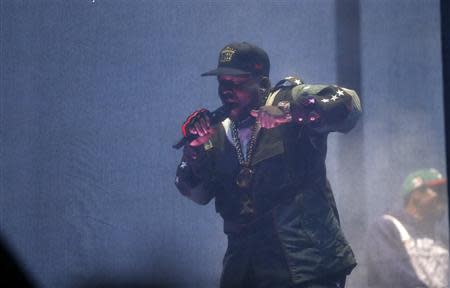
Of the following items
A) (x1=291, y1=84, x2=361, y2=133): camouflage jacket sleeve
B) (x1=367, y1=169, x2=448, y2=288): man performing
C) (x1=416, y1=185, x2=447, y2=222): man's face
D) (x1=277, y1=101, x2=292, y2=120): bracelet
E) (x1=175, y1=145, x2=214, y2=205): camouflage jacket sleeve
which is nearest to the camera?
(x1=291, y1=84, x2=361, y2=133): camouflage jacket sleeve

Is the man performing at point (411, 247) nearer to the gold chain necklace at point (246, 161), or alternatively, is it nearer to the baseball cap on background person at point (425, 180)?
the baseball cap on background person at point (425, 180)

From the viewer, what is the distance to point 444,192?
9.59 ft

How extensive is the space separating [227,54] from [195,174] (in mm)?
518

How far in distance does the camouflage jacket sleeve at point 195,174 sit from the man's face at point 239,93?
0.20 metres

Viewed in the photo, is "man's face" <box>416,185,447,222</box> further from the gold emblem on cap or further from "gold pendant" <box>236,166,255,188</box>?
the gold emblem on cap

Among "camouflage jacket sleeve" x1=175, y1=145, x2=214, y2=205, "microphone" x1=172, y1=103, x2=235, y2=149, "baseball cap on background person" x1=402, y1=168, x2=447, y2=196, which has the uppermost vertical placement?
"microphone" x1=172, y1=103, x2=235, y2=149

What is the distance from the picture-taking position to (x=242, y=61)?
2.63 meters

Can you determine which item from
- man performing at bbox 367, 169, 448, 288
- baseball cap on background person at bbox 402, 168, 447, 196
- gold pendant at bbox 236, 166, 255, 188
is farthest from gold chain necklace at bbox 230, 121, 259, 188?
baseball cap on background person at bbox 402, 168, 447, 196

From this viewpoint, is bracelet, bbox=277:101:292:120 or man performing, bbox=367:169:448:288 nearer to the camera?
bracelet, bbox=277:101:292:120

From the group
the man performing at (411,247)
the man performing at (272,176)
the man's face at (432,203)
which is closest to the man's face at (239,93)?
the man performing at (272,176)

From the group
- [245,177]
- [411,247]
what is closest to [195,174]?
[245,177]

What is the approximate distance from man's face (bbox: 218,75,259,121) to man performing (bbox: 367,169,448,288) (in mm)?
826

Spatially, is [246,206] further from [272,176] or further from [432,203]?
[432,203]

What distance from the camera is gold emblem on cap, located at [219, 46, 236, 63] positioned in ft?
8.68
